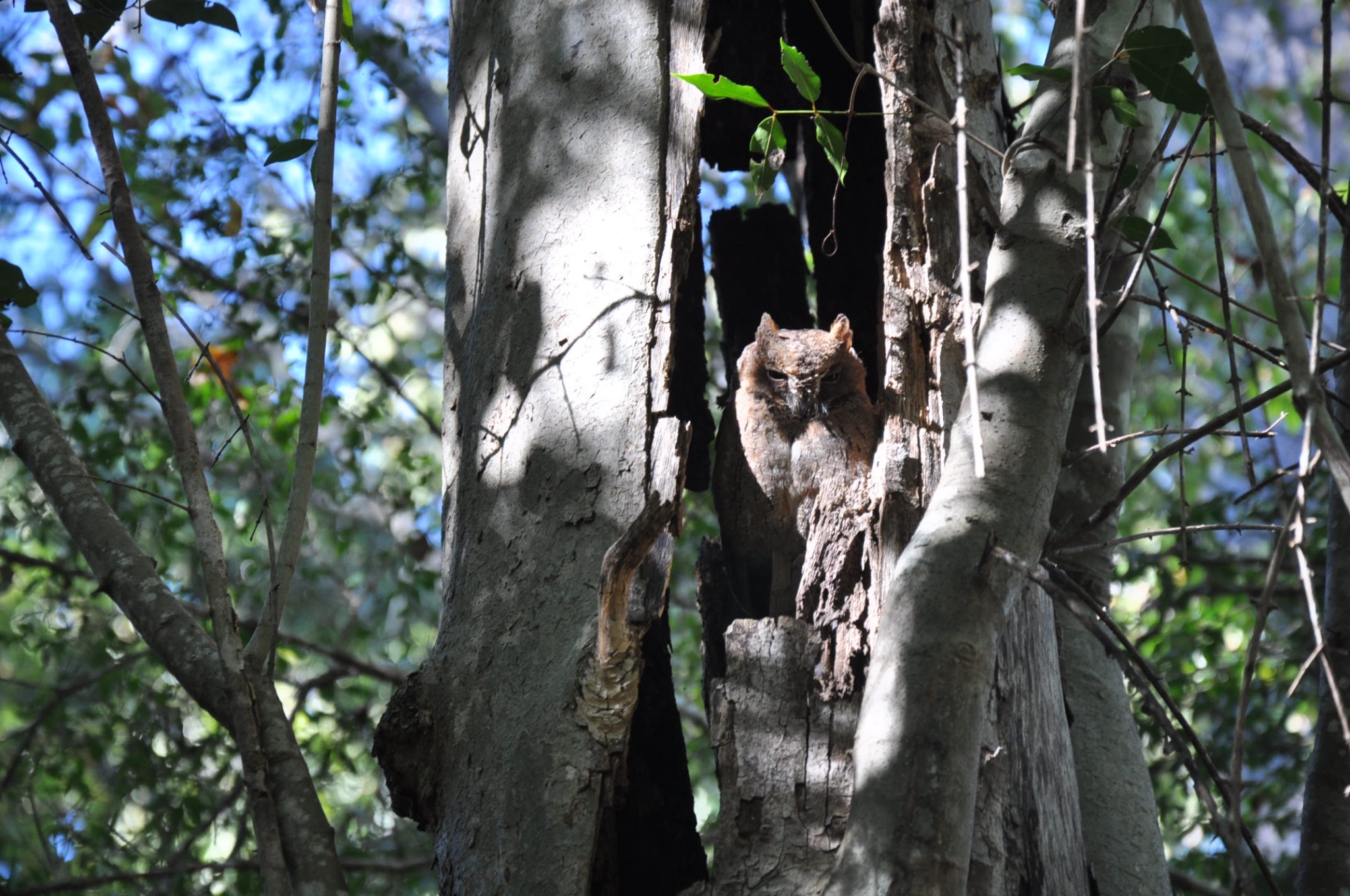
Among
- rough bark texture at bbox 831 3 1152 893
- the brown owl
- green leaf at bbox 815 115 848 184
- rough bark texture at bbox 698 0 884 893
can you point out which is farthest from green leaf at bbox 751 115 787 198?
the brown owl

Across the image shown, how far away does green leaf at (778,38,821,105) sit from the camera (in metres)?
1.98

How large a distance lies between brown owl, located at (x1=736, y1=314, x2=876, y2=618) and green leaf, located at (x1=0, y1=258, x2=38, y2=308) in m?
1.91

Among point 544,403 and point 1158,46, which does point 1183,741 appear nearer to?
point 1158,46

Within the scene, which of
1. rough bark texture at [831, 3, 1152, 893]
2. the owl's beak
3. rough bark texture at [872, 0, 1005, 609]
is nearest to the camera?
rough bark texture at [831, 3, 1152, 893]

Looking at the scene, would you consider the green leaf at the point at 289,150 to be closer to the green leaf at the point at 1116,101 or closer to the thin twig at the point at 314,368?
the thin twig at the point at 314,368

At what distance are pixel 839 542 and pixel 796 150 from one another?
216cm

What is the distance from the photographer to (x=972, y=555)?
5.10 ft

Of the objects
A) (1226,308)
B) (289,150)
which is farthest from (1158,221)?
(289,150)

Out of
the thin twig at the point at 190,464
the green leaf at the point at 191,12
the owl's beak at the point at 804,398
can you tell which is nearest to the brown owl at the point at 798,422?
the owl's beak at the point at 804,398

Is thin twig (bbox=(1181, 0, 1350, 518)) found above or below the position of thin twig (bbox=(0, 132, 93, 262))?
below

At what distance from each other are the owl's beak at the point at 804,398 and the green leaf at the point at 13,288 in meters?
1.98

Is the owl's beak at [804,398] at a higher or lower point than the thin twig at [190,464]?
higher

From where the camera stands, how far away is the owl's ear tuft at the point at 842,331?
134 inches

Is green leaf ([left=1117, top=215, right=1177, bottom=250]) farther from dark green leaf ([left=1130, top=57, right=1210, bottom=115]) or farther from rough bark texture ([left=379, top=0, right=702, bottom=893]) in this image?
rough bark texture ([left=379, top=0, right=702, bottom=893])
